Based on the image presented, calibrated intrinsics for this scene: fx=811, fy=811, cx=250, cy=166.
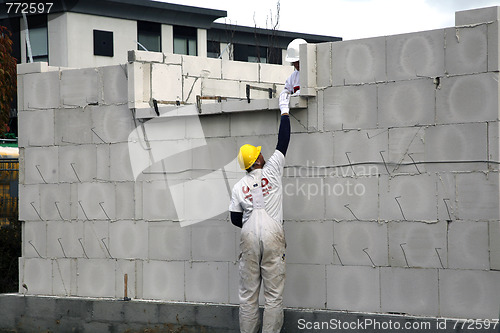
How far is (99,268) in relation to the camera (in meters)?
9.68

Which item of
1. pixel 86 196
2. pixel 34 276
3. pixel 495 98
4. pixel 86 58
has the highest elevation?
pixel 86 58

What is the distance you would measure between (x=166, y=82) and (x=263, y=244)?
2.90m

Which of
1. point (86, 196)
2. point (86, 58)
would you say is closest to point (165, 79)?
point (86, 196)

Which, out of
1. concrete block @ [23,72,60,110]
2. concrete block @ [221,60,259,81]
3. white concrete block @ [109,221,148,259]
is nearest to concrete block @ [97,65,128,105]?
concrete block @ [23,72,60,110]

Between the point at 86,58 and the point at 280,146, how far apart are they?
2007 centimetres

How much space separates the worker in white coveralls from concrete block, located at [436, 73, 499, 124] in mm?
1490

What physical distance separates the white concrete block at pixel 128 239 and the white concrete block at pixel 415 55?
3.45m

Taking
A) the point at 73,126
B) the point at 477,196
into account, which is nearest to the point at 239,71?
the point at 73,126

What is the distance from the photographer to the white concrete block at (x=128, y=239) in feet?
30.6

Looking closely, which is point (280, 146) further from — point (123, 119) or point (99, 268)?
point (99, 268)

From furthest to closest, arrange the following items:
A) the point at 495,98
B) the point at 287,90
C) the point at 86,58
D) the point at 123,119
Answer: the point at 86,58
the point at 123,119
the point at 287,90
the point at 495,98

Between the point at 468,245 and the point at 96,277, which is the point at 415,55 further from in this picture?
the point at 96,277

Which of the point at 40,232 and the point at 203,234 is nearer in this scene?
the point at 203,234

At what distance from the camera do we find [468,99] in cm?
724
